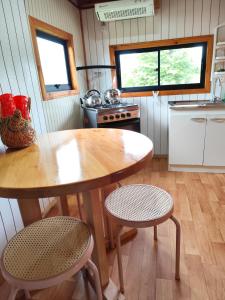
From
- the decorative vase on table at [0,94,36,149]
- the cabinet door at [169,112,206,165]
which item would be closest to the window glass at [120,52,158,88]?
the cabinet door at [169,112,206,165]

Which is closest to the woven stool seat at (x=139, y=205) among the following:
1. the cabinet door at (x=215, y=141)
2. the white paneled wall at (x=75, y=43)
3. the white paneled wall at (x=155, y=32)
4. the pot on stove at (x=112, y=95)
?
the white paneled wall at (x=75, y=43)

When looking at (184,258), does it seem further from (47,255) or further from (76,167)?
(76,167)

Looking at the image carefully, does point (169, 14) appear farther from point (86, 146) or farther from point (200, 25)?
point (86, 146)

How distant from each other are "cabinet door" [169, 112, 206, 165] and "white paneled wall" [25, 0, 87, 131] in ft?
4.35

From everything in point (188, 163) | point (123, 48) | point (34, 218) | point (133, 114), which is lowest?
point (188, 163)

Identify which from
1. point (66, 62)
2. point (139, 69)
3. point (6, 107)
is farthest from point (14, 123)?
point (139, 69)

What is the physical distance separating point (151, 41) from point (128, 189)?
240 cm

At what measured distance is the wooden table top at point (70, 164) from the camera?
2.33ft

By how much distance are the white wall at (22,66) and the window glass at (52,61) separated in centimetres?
23

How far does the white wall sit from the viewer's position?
1485mm

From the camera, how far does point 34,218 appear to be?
A: 1274 millimetres

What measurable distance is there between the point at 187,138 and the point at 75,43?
198cm

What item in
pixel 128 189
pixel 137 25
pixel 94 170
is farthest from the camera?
pixel 137 25

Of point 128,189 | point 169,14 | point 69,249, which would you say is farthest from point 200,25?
point 69,249
